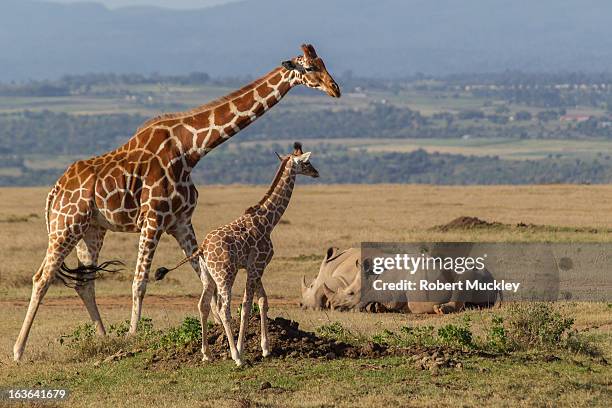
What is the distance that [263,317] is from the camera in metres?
15.0

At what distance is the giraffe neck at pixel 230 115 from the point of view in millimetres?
16859

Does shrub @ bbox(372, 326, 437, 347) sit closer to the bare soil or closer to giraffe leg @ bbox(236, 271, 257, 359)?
the bare soil

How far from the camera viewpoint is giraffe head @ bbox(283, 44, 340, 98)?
15695 millimetres

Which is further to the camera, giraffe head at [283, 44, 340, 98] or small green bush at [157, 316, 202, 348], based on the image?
small green bush at [157, 316, 202, 348]

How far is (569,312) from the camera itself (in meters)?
21.1

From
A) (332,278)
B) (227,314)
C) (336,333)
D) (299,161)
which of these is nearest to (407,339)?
(336,333)

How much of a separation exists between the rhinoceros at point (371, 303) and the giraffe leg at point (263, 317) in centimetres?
700

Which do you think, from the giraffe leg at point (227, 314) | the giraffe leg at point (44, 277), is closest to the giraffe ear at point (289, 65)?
the giraffe leg at point (227, 314)

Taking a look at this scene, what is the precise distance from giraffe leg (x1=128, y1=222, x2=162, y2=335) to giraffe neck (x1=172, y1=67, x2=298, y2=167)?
1.08 meters

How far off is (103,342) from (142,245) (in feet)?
4.97

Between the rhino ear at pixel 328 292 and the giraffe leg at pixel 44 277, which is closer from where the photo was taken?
the giraffe leg at pixel 44 277

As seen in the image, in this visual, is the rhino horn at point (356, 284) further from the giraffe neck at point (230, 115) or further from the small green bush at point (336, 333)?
the giraffe neck at point (230, 115)

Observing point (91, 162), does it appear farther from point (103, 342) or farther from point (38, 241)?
point (38, 241)
